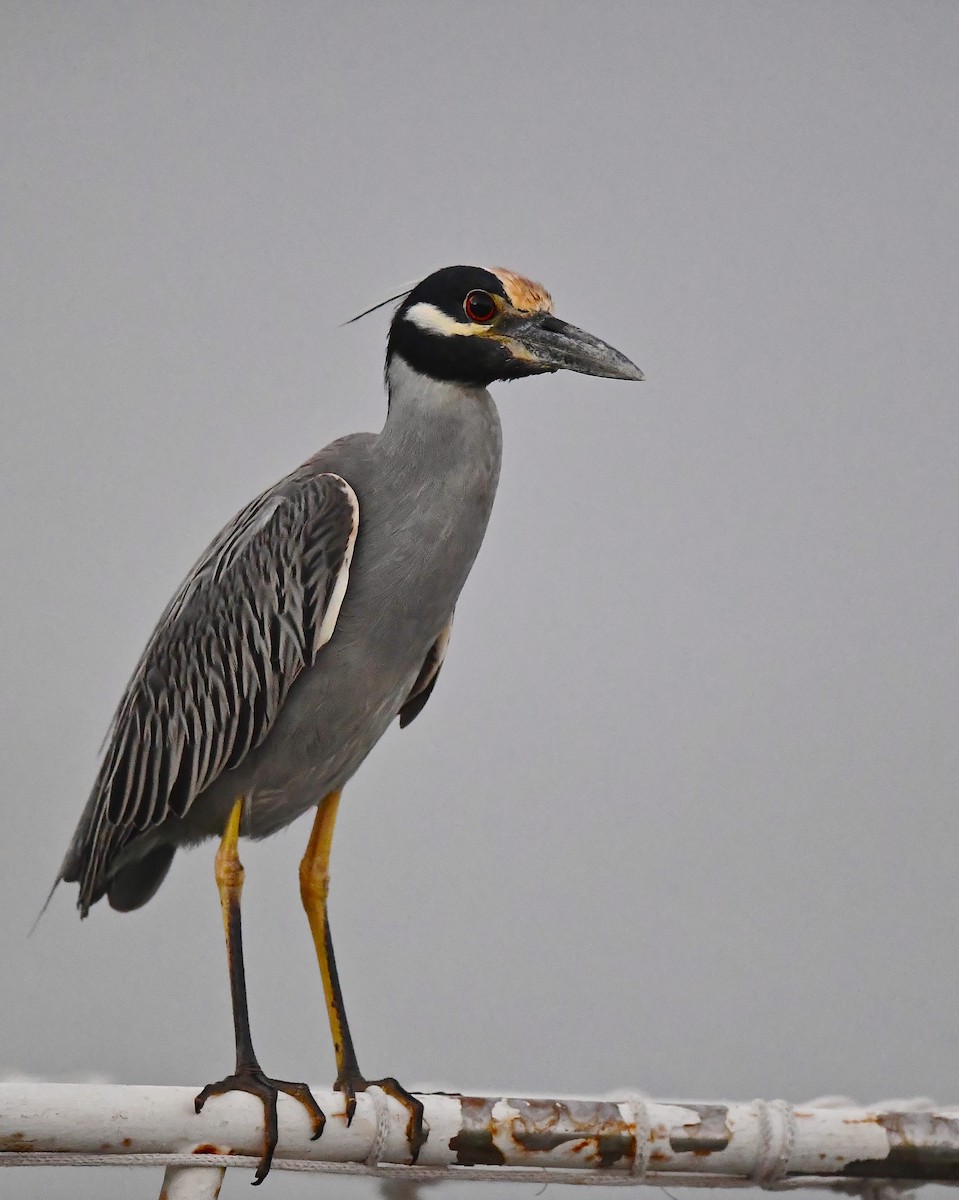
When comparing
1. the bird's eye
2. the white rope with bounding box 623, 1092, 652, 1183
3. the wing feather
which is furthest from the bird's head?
the white rope with bounding box 623, 1092, 652, 1183

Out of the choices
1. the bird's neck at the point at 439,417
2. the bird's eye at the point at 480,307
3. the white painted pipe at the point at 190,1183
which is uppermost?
the bird's eye at the point at 480,307

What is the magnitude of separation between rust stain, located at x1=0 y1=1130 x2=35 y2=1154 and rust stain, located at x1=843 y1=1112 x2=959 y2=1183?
687mm

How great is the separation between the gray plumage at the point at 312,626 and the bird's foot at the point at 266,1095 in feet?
1.06

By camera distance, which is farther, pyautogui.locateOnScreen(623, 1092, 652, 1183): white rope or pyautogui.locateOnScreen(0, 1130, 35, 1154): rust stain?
pyautogui.locateOnScreen(623, 1092, 652, 1183): white rope

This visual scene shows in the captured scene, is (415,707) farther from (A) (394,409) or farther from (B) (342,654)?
(A) (394,409)

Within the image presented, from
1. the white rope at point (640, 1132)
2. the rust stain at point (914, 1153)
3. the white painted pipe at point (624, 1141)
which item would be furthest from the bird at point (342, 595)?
the rust stain at point (914, 1153)

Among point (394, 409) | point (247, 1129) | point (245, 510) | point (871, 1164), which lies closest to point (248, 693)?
point (245, 510)

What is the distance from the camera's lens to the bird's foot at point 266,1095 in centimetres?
113

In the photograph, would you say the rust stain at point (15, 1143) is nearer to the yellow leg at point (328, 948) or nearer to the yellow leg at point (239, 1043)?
the yellow leg at point (239, 1043)

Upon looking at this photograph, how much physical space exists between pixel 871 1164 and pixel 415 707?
72cm

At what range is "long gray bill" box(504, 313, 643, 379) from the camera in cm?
140

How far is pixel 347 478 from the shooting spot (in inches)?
57.8

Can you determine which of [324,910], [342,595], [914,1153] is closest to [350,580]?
[342,595]

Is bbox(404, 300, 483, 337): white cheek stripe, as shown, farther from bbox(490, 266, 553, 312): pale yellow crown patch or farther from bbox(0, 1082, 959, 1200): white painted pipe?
bbox(0, 1082, 959, 1200): white painted pipe
